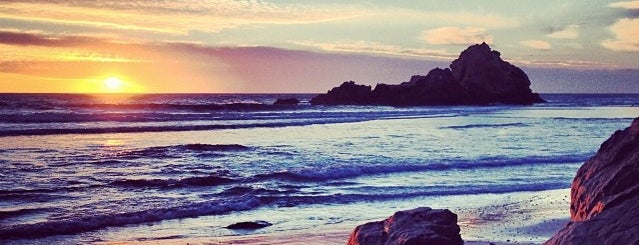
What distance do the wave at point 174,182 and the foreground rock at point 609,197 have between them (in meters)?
13.1

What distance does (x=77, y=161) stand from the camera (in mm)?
23656

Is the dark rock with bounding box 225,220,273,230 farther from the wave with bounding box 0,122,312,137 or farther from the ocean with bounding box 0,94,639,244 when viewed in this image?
the wave with bounding box 0,122,312,137

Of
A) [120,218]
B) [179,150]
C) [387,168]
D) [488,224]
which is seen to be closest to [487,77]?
[179,150]

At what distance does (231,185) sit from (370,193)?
154 inches

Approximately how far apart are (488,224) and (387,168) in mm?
9693

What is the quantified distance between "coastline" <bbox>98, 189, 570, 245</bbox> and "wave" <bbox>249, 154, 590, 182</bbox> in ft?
16.0

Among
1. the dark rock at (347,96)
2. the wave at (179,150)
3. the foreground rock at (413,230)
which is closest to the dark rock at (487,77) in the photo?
the dark rock at (347,96)

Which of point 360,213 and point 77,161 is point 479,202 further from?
point 77,161

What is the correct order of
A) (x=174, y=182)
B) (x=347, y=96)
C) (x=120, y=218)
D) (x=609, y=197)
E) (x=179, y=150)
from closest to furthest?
1. (x=609, y=197)
2. (x=120, y=218)
3. (x=174, y=182)
4. (x=179, y=150)
5. (x=347, y=96)

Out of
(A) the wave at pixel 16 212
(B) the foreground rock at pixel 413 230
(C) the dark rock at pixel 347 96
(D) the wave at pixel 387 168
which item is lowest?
(C) the dark rock at pixel 347 96

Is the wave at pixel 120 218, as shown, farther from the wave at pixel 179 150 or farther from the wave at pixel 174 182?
the wave at pixel 179 150

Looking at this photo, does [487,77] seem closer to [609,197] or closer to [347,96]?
[347,96]

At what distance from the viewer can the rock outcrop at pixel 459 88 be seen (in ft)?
340

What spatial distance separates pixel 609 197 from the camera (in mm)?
6277
